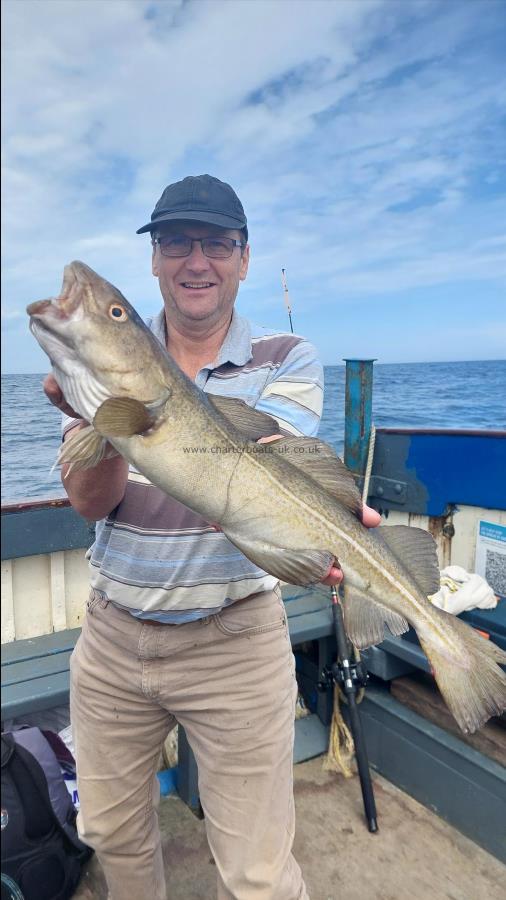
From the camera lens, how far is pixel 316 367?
8.84 feet

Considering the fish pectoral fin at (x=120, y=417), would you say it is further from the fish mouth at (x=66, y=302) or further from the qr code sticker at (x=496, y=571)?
the qr code sticker at (x=496, y=571)

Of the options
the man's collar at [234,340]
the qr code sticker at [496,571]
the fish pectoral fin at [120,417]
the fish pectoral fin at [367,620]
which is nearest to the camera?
the fish pectoral fin at [120,417]

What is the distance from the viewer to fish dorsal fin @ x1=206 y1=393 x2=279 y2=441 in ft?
7.21

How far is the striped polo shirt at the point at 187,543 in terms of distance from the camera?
99.3 inches

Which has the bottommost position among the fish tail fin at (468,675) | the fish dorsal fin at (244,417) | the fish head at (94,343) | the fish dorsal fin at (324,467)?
the fish tail fin at (468,675)

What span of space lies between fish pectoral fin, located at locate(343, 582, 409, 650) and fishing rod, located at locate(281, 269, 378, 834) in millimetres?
1544

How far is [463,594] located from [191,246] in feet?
9.57

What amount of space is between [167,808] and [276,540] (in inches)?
116

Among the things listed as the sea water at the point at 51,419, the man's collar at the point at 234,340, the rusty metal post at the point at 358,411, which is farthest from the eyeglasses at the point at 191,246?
the rusty metal post at the point at 358,411

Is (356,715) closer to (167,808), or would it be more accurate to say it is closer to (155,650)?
(167,808)

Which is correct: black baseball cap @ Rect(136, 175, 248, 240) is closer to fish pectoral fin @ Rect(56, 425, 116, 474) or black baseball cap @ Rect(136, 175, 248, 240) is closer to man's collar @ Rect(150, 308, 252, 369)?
man's collar @ Rect(150, 308, 252, 369)


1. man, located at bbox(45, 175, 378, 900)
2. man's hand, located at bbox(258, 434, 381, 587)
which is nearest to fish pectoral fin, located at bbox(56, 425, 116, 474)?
man, located at bbox(45, 175, 378, 900)

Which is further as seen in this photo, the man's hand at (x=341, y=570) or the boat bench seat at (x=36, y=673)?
the boat bench seat at (x=36, y=673)

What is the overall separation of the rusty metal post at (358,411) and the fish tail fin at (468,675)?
2.86m
